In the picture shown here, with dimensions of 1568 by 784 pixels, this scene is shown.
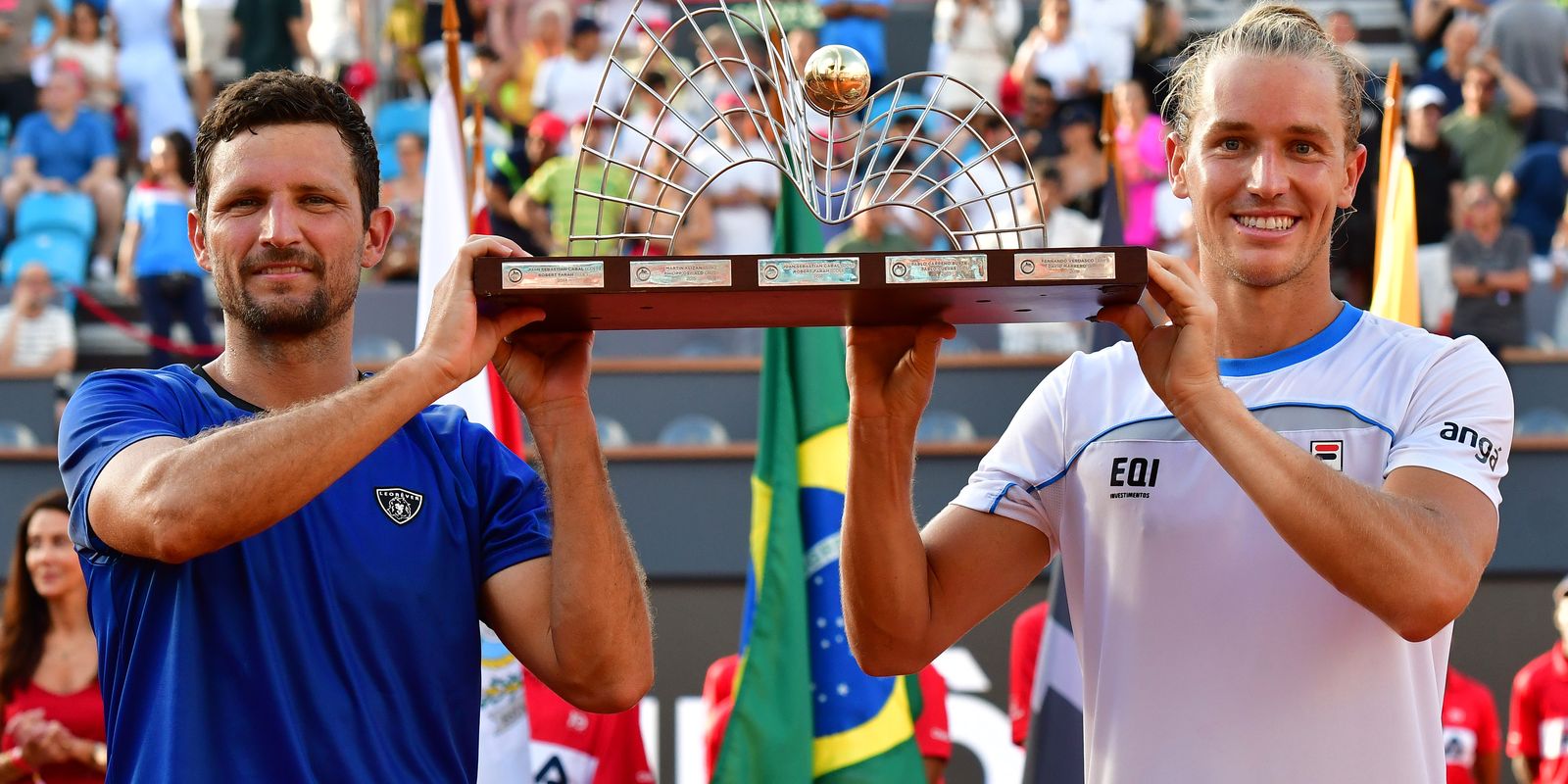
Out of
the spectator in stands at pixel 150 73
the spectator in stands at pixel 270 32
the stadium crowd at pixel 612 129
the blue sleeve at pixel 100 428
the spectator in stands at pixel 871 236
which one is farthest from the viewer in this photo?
the spectator in stands at pixel 270 32

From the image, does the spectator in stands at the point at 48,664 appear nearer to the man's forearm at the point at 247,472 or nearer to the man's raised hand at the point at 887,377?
the man's forearm at the point at 247,472

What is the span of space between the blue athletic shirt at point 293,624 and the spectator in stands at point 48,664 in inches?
105

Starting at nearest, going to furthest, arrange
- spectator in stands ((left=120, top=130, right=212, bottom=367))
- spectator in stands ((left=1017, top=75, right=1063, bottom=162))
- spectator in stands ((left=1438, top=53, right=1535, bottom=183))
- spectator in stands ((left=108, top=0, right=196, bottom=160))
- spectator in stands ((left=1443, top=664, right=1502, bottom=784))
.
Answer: spectator in stands ((left=1443, top=664, right=1502, bottom=784)) → spectator in stands ((left=120, top=130, right=212, bottom=367)) → spectator in stands ((left=1017, top=75, right=1063, bottom=162)) → spectator in stands ((left=1438, top=53, right=1535, bottom=183)) → spectator in stands ((left=108, top=0, right=196, bottom=160))

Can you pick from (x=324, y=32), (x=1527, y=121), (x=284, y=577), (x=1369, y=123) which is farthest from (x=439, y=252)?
(x=1527, y=121)

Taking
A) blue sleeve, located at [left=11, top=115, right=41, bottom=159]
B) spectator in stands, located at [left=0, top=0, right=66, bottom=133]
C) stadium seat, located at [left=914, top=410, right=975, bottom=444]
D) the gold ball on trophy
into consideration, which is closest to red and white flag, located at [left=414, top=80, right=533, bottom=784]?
the gold ball on trophy

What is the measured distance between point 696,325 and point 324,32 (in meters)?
9.37

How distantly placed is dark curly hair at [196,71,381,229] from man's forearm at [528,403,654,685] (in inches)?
17.4

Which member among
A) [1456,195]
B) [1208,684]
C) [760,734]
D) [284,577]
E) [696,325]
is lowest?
[760,734]

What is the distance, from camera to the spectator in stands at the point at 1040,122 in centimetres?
968

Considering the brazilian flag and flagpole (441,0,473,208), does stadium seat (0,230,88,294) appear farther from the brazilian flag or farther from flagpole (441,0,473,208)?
the brazilian flag

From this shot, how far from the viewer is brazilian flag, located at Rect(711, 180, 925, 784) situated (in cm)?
472

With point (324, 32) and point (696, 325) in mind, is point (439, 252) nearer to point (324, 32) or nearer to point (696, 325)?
point (696, 325)

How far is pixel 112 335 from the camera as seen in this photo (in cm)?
967

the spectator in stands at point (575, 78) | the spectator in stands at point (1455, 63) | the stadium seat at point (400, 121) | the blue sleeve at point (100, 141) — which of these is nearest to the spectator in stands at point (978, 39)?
the spectator in stands at point (575, 78)
